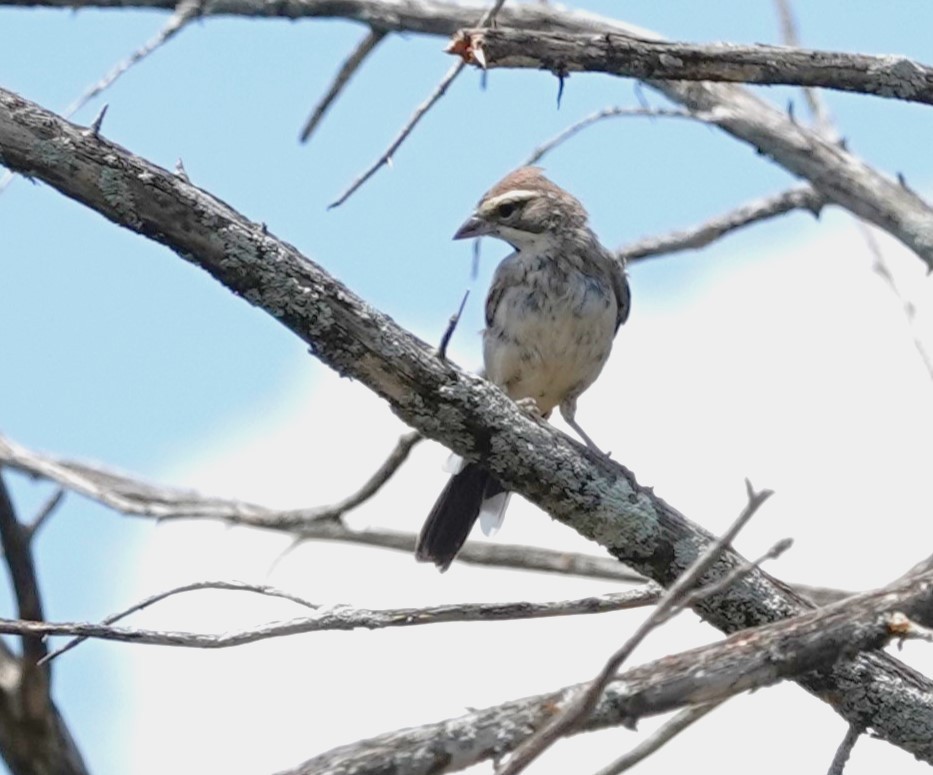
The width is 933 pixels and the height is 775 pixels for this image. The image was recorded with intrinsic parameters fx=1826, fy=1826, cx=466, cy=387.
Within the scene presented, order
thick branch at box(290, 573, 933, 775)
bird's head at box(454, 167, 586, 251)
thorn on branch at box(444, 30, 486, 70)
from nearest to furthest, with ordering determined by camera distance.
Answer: thick branch at box(290, 573, 933, 775) < thorn on branch at box(444, 30, 486, 70) < bird's head at box(454, 167, 586, 251)

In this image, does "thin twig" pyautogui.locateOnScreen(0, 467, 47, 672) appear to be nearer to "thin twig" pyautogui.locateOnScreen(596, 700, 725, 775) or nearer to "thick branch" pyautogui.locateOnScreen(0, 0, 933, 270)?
"thick branch" pyautogui.locateOnScreen(0, 0, 933, 270)

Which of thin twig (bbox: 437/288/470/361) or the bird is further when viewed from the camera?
the bird

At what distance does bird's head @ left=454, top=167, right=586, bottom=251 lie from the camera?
8.30 m

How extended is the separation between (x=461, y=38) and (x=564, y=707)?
2.58 m

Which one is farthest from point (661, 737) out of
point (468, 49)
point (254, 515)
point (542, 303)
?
point (254, 515)

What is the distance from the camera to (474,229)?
8375 mm

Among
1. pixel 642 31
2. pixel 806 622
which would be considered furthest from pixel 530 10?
pixel 806 622

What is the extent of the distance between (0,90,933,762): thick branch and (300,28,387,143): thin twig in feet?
9.35

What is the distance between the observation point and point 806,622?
3994 mm

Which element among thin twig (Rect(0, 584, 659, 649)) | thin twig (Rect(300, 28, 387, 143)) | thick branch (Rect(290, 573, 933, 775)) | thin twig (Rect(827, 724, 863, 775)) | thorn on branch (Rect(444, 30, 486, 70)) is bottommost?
thin twig (Rect(827, 724, 863, 775))

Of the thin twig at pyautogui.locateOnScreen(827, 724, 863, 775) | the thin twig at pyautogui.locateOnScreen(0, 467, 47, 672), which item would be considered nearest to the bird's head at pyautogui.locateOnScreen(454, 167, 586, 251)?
the thin twig at pyautogui.locateOnScreen(0, 467, 47, 672)

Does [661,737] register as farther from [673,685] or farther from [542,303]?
[542,303]

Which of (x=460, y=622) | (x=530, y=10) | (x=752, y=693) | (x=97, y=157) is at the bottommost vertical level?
(x=752, y=693)

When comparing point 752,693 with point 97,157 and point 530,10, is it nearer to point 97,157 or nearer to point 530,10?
point 97,157
